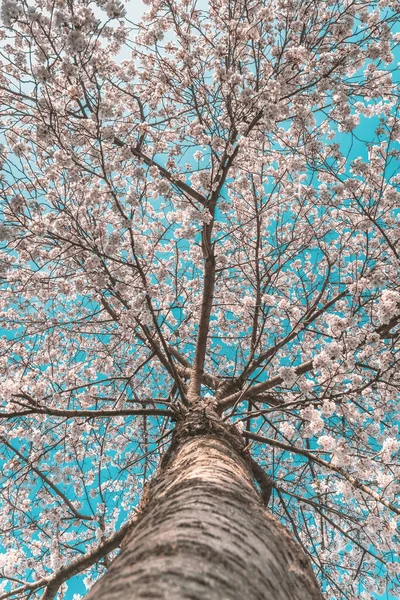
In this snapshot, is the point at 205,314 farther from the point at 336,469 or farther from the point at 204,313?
the point at 336,469

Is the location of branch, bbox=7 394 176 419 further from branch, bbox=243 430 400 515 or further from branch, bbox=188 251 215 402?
branch, bbox=188 251 215 402

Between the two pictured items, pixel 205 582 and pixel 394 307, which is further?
pixel 394 307

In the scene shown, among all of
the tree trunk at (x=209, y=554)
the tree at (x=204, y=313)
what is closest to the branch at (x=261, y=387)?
the tree at (x=204, y=313)

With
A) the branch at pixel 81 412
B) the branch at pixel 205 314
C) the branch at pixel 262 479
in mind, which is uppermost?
the branch at pixel 205 314

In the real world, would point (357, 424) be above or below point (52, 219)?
below

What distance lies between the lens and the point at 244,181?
5133 millimetres

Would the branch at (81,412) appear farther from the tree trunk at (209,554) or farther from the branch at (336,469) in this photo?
the tree trunk at (209,554)

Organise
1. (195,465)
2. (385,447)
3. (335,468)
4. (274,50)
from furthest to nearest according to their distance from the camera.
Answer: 1. (274,50)
2. (385,447)
3. (335,468)
4. (195,465)

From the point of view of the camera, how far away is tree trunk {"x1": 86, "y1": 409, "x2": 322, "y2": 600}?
74 centimetres

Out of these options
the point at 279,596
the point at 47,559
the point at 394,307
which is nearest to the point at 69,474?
the point at 47,559

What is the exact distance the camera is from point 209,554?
86 centimetres

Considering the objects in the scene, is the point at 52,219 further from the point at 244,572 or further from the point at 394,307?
the point at 244,572

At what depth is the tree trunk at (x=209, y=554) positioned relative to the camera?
743 mm

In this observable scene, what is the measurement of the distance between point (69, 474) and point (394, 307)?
4609 millimetres
